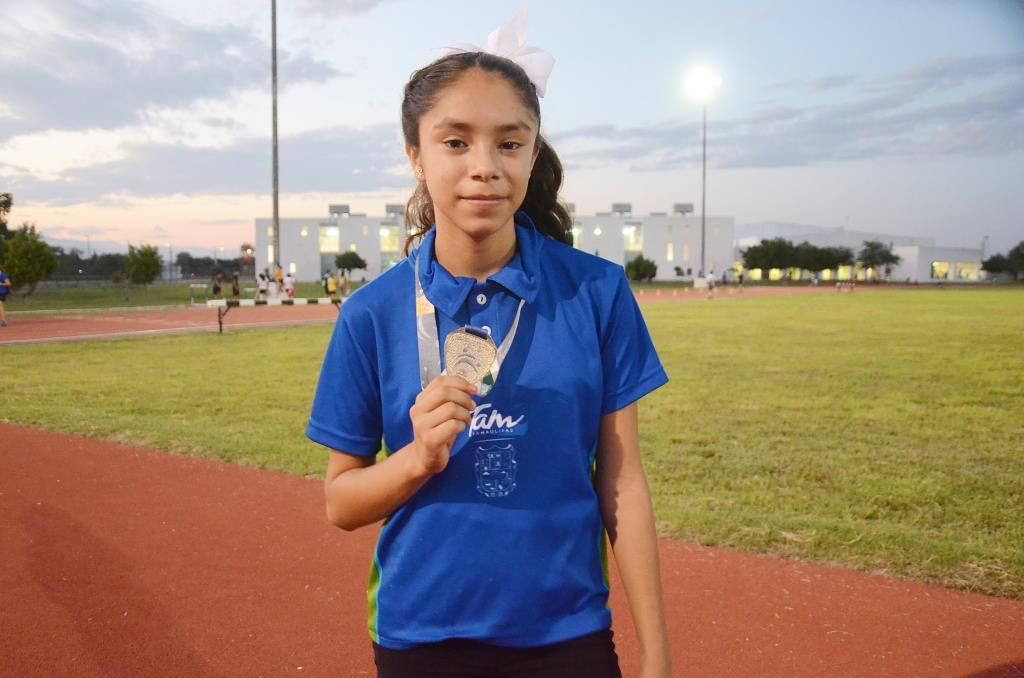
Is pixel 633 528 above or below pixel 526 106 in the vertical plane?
below

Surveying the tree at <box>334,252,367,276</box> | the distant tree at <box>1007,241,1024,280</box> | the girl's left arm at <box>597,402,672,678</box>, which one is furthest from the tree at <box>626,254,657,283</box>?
the girl's left arm at <box>597,402,672,678</box>

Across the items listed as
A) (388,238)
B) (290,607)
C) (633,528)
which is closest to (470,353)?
(633,528)

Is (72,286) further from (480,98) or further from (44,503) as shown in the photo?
(480,98)

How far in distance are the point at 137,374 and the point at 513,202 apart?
13.1 meters

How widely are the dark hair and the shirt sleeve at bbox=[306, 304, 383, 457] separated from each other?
1.42 feet

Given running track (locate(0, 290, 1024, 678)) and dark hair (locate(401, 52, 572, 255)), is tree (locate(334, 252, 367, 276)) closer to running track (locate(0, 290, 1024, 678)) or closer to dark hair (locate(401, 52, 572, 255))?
running track (locate(0, 290, 1024, 678))

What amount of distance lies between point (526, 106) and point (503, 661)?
108cm

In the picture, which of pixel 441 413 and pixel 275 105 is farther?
pixel 275 105

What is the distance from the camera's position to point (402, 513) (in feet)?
5.32

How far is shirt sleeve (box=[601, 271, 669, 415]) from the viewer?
1.66 m

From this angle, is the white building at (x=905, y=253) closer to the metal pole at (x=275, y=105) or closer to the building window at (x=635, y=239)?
the building window at (x=635, y=239)

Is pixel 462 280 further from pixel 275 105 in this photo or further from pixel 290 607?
pixel 275 105

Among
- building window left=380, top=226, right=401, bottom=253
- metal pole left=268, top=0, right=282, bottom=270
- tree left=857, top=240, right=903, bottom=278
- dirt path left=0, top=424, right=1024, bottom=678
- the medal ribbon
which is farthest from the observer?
tree left=857, top=240, right=903, bottom=278

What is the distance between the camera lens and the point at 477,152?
5.20ft
